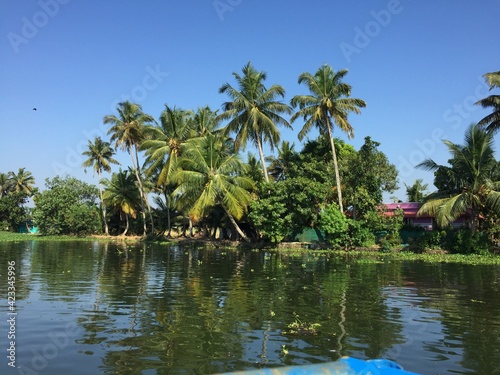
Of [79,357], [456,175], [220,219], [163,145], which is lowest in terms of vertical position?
[79,357]

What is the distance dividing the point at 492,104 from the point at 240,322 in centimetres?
2781

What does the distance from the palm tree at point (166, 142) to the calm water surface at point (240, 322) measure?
21256 millimetres

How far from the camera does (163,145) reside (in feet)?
123

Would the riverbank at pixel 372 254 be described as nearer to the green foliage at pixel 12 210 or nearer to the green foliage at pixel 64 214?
the green foliage at pixel 64 214

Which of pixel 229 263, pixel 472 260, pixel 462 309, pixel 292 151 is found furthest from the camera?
pixel 292 151

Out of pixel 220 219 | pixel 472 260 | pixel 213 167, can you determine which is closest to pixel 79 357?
pixel 472 260

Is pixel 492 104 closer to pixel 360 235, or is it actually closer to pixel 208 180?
pixel 360 235

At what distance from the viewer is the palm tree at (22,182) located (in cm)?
6975

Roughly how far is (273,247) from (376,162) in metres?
11.0

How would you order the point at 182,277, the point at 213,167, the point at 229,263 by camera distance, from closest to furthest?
the point at 182,277 < the point at 229,263 < the point at 213,167

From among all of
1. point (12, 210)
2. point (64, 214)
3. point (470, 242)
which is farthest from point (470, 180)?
point (12, 210)

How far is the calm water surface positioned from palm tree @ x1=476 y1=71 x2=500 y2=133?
17.1m

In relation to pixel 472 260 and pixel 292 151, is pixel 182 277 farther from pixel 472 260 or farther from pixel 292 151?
pixel 292 151

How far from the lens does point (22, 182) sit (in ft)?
231
